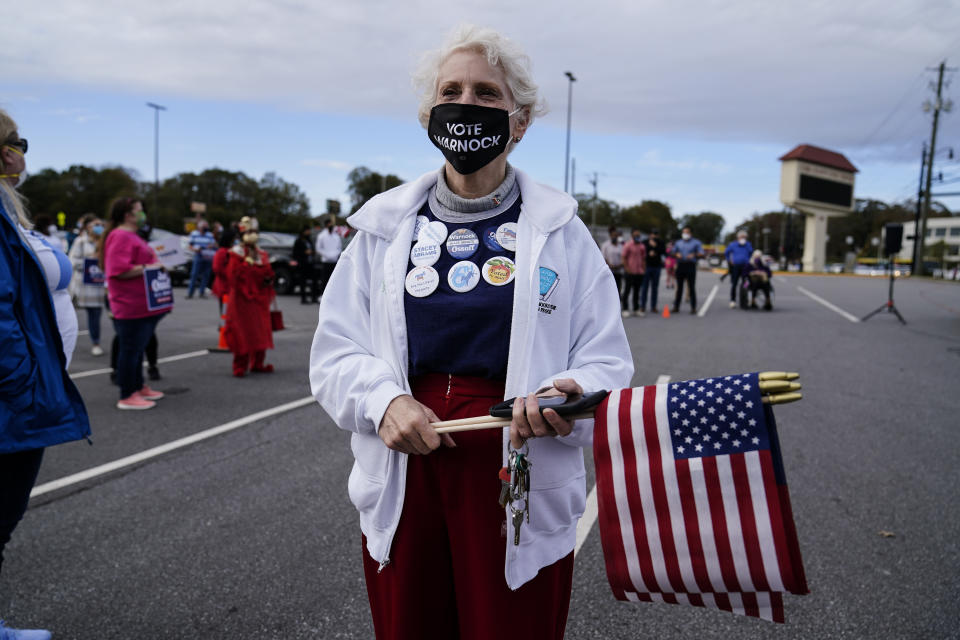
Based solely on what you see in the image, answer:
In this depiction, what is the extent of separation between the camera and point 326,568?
3.38 m

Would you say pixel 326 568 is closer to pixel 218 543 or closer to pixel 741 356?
pixel 218 543

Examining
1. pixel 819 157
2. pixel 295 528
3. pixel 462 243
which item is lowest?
pixel 295 528

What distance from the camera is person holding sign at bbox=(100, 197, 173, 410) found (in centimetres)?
633

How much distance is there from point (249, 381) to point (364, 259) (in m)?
6.56

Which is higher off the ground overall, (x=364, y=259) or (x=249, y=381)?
(x=364, y=259)

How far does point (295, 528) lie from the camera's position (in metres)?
3.83

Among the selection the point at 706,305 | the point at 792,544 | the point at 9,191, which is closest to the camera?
the point at 792,544

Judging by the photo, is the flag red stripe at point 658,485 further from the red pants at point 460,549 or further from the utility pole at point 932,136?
the utility pole at point 932,136

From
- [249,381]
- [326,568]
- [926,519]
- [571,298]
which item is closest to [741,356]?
[926,519]

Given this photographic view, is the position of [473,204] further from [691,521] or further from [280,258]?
[280,258]

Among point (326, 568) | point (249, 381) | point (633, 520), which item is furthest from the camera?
point (249, 381)

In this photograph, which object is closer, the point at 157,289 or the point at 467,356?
the point at 467,356

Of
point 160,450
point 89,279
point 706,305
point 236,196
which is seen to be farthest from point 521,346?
point 236,196

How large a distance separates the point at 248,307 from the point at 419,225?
6914 mm
